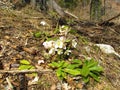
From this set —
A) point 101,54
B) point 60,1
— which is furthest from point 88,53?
point 60,1

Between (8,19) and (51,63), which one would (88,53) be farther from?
(8,19)

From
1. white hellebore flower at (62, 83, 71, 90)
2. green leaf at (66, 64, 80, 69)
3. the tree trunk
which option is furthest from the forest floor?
the tree trunk

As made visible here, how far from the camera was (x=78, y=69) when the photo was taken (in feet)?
12.1

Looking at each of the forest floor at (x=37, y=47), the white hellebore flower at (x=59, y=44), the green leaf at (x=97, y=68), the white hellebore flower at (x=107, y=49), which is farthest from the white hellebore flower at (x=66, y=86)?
the white hellebore flower at (x=107, y=49)

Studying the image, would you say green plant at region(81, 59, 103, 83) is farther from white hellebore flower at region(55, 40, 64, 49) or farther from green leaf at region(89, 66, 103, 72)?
white hellebore flower at region(55, 40, 64, 49)

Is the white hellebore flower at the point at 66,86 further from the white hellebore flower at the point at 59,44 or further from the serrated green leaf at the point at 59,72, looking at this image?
the white hellebore flower at the point at 59,44

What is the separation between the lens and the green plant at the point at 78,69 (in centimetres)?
360

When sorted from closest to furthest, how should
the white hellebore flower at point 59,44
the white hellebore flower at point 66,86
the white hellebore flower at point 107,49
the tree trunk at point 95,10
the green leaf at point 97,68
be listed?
the white hellebore flower at point 66,86, the green leaf at point 97,68, the white hellebore flower at point 59,44, the white hellebore flower at point 107,49, the tree trunk at point 95,10

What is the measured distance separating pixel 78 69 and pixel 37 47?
723 millimetres

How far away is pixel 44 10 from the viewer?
6371 mm

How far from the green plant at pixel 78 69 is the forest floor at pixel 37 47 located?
3.3 inches

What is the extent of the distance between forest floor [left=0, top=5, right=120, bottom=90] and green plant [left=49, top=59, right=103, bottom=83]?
8 centimetres

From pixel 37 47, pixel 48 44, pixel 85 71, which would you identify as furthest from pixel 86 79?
pixel 37 47

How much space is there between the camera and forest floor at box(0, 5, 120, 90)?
11.9 feet
